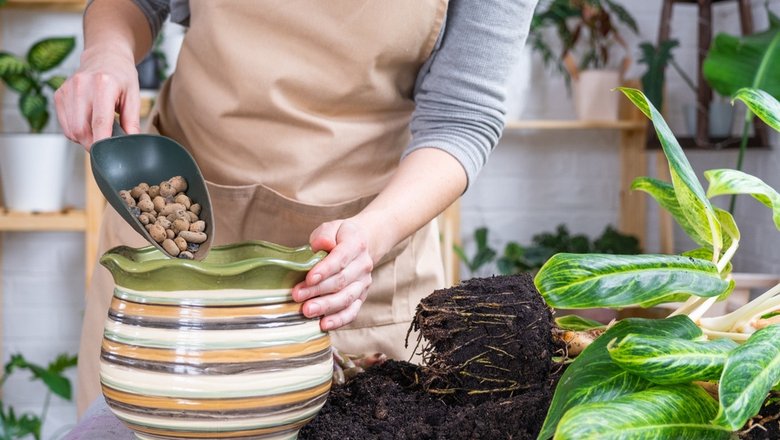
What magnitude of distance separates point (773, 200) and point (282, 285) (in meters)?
0.36

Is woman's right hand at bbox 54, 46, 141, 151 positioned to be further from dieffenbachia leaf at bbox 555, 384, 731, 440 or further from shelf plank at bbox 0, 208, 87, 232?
shelf plank at bbox 0, 208, 87, 232

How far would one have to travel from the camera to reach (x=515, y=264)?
253 centimetres

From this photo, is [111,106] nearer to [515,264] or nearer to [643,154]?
[515,264]

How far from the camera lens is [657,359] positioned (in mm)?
533

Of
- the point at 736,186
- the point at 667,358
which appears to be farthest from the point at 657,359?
the point at 736,186

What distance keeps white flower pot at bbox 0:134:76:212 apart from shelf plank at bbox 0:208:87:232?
0.09ft

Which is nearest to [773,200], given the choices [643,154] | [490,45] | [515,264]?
[490,45]

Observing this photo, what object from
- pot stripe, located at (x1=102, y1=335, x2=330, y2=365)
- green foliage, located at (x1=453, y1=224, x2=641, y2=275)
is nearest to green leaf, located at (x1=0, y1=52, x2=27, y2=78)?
green foliage, located at (x1=453, y1=224, x2=641, y2=275)

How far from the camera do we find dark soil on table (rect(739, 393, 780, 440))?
0.60 meters

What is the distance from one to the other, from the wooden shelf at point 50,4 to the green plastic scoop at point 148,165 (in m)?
1.59

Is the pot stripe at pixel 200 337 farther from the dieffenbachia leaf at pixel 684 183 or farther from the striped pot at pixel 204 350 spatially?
the dieffenbachia leaf at pixel 684 183

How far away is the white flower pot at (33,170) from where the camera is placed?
2.22m

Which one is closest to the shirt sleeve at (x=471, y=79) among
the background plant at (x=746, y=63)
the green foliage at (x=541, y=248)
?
the background plant at (x=746, y=63)

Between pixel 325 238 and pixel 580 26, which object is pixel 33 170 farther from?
pixel 325 238
